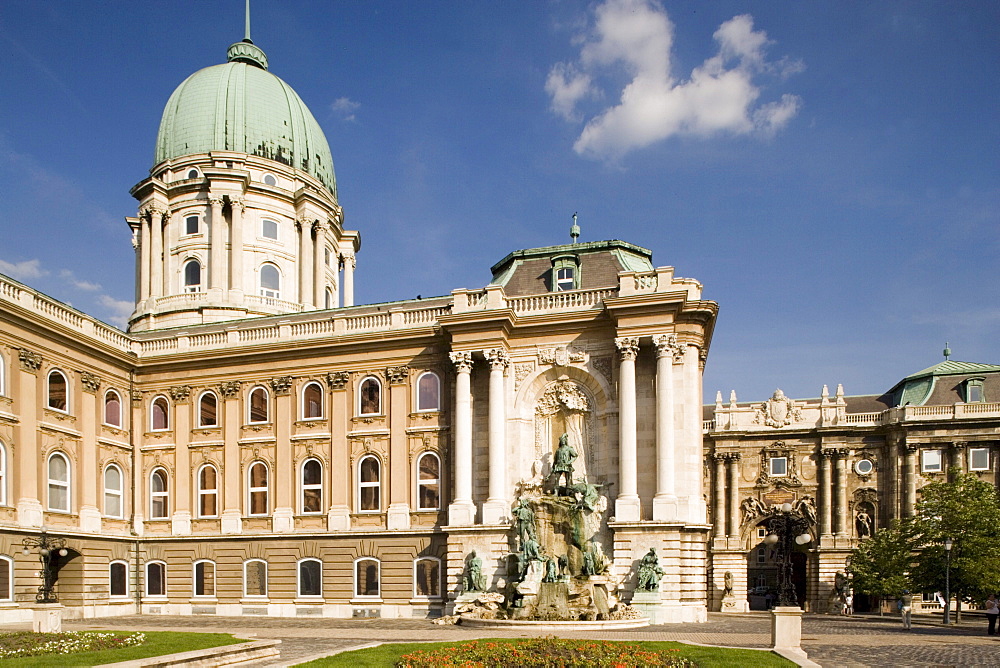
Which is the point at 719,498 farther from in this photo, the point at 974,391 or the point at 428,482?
the point at 428,482

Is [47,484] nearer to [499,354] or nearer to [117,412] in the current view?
[117,412]

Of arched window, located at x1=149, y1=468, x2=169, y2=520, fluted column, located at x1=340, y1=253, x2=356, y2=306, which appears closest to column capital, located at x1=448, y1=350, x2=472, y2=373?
arched window, located at x1=149, y1=468, x2=169, y2=520

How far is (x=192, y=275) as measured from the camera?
188 ft

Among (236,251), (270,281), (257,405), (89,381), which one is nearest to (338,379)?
(257,405)

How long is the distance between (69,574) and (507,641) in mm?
25821

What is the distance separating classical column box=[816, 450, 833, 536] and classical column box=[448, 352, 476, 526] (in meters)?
35.3

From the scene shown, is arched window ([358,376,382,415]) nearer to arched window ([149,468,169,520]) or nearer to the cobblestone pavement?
the cobblestone pavement

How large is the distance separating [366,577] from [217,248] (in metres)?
Answer: 24.0

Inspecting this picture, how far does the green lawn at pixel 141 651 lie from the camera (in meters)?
20.1

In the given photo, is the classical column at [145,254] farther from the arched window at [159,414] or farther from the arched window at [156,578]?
the arched window at [156,578]

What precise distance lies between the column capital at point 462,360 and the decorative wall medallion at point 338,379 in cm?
579

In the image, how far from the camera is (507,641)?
23.2 meters

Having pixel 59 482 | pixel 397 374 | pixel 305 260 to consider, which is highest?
pixel 305 260

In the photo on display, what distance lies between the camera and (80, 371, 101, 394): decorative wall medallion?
140 feet
